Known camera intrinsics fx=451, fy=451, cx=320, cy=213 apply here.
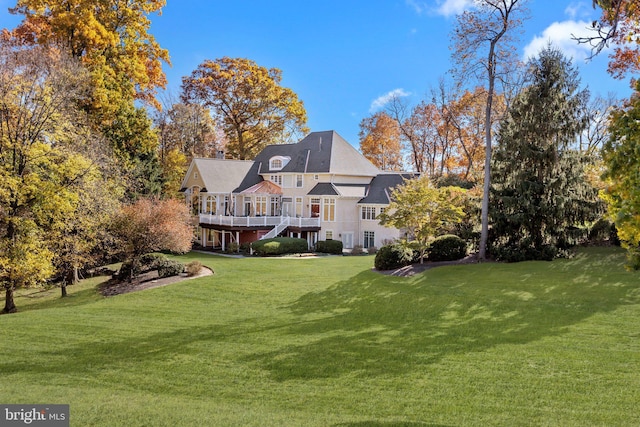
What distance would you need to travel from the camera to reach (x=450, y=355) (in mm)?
9992

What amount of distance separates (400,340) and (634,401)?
16.3 ft

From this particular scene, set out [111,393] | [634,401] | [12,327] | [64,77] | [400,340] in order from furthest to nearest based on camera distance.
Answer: [64,77]
[12,327]
[400,340]
[111,393]
[634,401]

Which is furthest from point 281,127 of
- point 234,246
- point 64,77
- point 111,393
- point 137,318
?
point 111,393

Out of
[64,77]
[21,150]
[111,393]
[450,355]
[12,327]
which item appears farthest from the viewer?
[64,77]

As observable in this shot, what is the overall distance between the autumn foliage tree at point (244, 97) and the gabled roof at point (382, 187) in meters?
13.8

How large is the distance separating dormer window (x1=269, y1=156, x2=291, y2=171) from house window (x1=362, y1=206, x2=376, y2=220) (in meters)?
7.66

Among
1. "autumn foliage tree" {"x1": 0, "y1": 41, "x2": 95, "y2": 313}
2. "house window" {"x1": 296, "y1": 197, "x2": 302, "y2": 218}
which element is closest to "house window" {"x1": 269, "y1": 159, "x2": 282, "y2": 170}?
"house window" {"x1": 296, "y1": 197, "x2": 302, "y2": 218}

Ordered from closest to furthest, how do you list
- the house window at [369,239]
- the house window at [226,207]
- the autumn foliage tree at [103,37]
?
the autumn foliage tree at [103,37], the house window at [369,239], the house window at [226,207]

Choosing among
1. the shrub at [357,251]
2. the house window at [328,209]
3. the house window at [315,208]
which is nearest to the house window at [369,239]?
the shrub at [357,251]

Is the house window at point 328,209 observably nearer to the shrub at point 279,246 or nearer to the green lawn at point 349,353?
the shrub at point 279,246

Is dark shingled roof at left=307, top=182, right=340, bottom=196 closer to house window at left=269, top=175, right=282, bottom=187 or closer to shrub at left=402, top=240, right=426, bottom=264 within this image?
house window at left=269, top=175, right=282, bottom=187

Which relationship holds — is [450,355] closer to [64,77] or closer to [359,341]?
[359,341]

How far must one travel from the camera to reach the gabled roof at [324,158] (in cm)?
3497

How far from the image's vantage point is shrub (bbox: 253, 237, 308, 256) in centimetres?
2881
